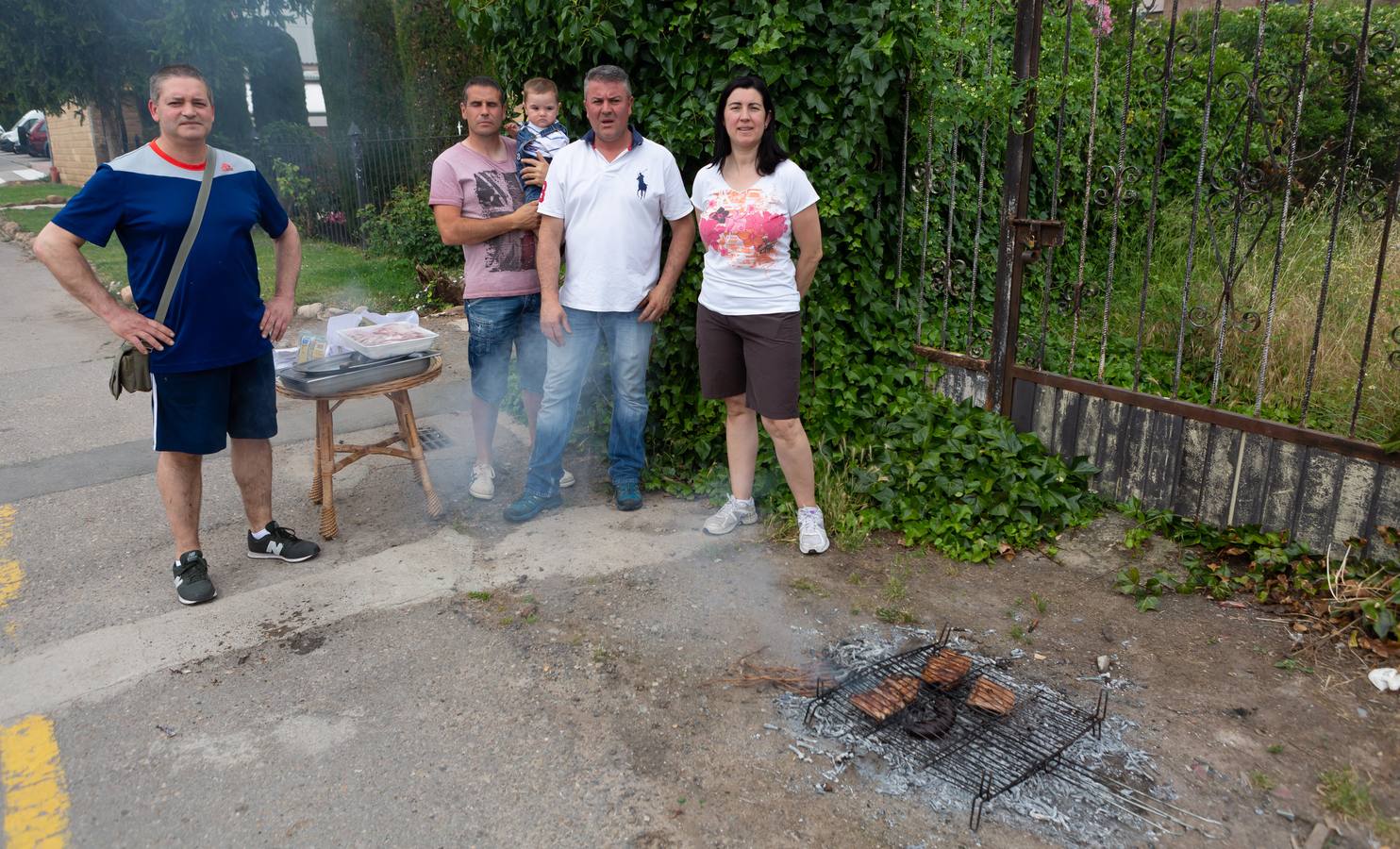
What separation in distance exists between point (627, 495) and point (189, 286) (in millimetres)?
2152

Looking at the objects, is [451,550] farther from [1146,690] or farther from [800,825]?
[1146,690]

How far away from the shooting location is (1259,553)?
3.79 meters

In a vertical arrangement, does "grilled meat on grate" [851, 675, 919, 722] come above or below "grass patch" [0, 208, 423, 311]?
below

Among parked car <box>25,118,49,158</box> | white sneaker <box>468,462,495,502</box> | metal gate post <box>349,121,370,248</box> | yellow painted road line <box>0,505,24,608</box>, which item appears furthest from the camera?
parked car <box>25,118,49,158</box>

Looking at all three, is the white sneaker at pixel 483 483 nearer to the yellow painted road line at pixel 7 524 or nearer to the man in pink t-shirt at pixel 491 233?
the man in pink t-shirt at pixel 491 233

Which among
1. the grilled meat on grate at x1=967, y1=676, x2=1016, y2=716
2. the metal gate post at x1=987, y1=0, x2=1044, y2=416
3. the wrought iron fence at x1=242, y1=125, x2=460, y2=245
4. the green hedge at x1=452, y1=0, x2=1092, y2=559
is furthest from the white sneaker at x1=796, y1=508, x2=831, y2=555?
the wrought iron fence at x1=242, y1=125, x2=460, y2=245

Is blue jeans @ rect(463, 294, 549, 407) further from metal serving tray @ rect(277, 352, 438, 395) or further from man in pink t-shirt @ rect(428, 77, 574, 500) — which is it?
metal serving tray @ rect(277, 352, 438, 395)

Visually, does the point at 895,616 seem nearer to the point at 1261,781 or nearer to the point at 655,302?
the point at 1261,781

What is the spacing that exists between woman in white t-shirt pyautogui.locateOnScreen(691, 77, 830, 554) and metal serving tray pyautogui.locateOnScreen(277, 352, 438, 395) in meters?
1.41

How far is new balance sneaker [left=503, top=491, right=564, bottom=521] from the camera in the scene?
4629 millimetres

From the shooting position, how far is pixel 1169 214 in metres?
6.91

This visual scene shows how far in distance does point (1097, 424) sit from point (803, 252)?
5.20ft

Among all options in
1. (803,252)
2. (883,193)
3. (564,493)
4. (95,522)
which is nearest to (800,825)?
(803,252)

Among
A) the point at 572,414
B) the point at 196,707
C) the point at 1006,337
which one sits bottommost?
the point at 196,707
